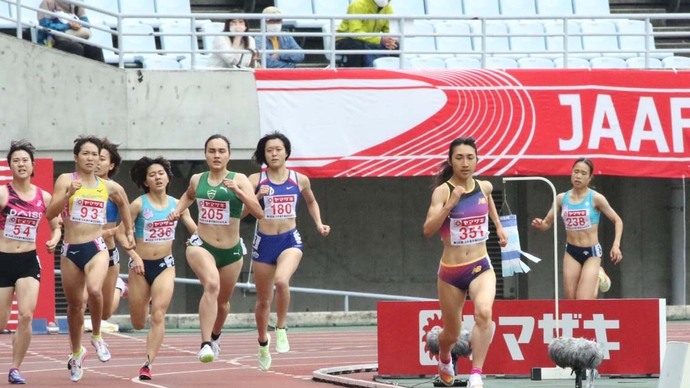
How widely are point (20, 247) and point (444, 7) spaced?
1591 cm

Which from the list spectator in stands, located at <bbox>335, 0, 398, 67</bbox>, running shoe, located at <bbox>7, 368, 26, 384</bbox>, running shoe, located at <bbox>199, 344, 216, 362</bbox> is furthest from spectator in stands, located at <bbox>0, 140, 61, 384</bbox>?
spectator in stands, located at <bbox>335, 0, 398, 67</bbox>

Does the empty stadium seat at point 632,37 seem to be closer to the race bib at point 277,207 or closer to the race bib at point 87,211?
the race bib at point 277,207

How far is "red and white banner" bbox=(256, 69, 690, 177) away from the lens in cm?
2553

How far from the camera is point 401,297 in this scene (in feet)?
89.6

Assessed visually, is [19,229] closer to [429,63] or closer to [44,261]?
[44,261]

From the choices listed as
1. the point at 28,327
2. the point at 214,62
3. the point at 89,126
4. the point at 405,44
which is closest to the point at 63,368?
the point at 28,327

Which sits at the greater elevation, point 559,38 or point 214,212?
point 559,38

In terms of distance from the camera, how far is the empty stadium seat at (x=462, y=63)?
89.3 feet

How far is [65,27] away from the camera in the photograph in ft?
81.8

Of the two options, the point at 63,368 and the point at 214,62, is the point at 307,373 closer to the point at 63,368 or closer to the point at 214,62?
the point at 63,368

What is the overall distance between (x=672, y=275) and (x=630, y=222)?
1.18 m

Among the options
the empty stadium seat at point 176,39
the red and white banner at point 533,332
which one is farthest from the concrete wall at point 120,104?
the red and white banner at point 533,332

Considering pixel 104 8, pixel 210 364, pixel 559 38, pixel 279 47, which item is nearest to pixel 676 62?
pixel 559 38

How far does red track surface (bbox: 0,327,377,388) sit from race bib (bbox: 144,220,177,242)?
1346mm
